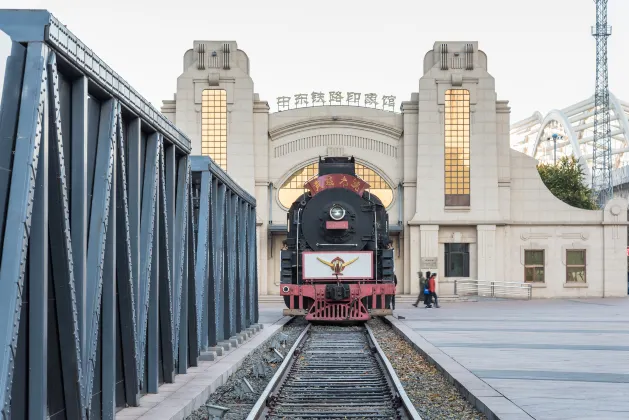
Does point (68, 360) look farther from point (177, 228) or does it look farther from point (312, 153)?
point (312, 153)

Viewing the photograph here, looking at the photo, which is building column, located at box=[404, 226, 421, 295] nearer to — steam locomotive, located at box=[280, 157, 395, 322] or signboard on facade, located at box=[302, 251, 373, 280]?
steam locomotive, located at box=[280, 157, 395, 322]

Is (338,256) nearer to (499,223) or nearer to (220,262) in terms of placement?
(220,262)

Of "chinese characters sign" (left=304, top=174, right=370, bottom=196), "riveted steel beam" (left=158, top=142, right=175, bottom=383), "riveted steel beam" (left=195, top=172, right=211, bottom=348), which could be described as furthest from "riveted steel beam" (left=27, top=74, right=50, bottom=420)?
"chinese characters sign" (left=304, top=174, right=370, bottom=196)

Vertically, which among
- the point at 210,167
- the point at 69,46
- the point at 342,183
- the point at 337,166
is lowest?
the point at 210,167

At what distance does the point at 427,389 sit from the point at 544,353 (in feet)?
14.0

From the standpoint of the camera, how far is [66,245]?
6.31 m

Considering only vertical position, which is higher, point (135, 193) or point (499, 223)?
point (499, 223)

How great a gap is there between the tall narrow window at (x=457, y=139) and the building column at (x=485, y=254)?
2342 millimetres

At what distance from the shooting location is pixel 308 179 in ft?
132

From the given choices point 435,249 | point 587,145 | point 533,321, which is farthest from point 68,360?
point 587,145

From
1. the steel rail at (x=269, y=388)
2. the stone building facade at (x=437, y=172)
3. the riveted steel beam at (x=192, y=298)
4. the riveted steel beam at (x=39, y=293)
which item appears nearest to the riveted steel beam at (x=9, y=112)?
the riveted steel beam at (x=39, y=293)

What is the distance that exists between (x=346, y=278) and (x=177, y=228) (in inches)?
434

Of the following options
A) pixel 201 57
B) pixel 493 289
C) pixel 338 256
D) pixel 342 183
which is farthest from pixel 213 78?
pixel 338 256

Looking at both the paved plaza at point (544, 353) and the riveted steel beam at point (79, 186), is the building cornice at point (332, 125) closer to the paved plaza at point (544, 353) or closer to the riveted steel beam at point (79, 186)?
the paved plaza at point (544, 353)
